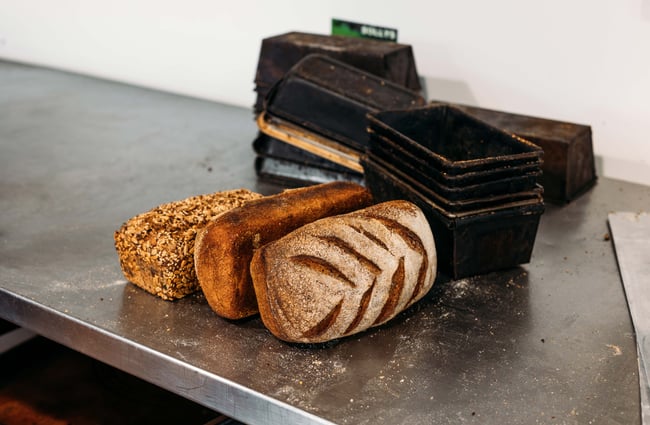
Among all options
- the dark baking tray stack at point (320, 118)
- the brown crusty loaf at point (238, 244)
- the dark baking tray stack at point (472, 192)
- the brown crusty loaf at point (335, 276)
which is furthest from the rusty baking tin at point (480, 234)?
the dark baking tray stack at point (320, 118)

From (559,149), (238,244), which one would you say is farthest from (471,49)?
(238,244)

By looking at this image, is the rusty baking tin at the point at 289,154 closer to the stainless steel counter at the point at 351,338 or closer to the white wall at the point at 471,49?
the stainless steel counter at the point at 351,338

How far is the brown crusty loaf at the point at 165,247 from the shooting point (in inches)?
62.8

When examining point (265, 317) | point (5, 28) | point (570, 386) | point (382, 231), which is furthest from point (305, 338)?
point (5, 28)

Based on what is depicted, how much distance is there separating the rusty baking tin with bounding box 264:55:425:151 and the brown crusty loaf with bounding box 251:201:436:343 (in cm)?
70

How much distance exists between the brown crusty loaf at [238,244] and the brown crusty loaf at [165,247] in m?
0.07

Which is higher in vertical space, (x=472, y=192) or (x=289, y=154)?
(x=472, y=192)

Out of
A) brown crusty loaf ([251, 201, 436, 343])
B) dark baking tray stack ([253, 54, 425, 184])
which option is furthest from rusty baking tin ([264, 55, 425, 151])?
brown crusty loaf ([251, 201, 436, 343])

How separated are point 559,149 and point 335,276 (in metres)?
0.96

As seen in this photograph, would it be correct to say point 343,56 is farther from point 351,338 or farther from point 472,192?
point 351,338

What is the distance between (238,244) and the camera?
150 centimetres

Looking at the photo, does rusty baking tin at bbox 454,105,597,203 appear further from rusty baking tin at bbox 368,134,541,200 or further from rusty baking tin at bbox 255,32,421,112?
rusty baking tin at bbox 368,134,541,200

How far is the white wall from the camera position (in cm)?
230

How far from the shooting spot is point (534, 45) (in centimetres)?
241
